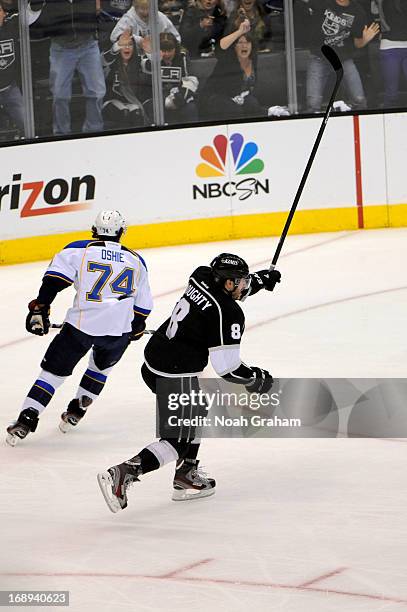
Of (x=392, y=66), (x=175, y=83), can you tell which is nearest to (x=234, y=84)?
(x=175, y=83)

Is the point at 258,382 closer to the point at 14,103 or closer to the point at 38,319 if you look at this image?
the point at 38,319

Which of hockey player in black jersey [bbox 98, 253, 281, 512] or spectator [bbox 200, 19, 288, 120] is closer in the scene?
hockey player in black jersey [bbox 98, 253, 281, 512]

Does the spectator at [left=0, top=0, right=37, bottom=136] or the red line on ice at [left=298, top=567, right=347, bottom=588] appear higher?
the spectator at [left=0, top=0, right=37, bottom=136]

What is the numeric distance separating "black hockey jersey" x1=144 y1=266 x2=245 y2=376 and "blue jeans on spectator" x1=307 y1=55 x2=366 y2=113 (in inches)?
256

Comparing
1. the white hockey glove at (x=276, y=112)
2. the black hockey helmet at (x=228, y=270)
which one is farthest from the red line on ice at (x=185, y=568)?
the white hockey glove at (x=276, y=112)

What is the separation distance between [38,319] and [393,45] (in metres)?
6.49

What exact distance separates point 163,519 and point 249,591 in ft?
2.84

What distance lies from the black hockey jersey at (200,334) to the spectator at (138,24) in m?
6.14

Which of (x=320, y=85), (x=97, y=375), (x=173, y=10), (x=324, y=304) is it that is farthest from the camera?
(x=320, y=85)

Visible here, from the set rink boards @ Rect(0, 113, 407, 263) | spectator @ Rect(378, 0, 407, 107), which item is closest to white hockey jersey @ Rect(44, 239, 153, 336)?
rink boards @ Rect(0, 113, 407, 263)

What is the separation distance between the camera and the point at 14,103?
1034cm

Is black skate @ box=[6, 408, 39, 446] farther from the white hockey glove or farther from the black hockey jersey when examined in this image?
the white hockey glove

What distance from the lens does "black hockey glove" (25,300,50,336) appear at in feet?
18.9

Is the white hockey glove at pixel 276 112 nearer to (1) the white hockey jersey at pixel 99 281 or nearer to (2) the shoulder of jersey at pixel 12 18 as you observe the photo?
(2) the shoulder of jersey at pixel 12 18
